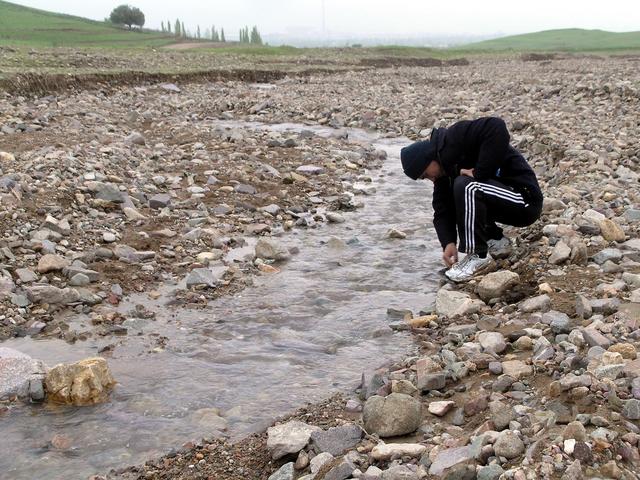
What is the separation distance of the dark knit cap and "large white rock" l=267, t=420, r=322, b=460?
324 centimetres

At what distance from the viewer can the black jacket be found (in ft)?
21.8

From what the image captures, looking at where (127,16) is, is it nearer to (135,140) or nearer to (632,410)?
(135,140)

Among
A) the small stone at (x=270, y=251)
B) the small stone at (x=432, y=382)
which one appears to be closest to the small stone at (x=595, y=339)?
the small stone at (x=432, y=382)

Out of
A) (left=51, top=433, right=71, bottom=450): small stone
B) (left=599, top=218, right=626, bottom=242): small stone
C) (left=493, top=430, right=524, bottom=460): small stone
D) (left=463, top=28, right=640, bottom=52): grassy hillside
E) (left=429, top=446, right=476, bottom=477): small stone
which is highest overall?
(left=463, top=28, right=640, bottom=52): grassy hillside

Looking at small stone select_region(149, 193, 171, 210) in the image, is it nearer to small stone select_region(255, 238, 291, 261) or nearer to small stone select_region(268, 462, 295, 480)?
small stone select_region(255, 238, 291, 261)

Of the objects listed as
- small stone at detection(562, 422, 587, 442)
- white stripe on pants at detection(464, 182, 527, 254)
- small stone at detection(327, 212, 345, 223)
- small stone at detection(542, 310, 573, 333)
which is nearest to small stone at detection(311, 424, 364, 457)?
small stone at detection(562, 422, 587, 442)

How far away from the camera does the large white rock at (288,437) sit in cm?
392

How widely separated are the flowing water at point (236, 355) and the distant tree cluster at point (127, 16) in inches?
3255

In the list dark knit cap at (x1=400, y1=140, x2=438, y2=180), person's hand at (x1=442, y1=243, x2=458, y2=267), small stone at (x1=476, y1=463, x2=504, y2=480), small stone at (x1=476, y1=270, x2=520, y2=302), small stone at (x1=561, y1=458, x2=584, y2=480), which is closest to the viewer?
small stone at (x1=561, y1=458, x2=584, y2=480)

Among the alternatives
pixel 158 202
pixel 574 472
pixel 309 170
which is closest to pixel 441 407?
pixel 574 472

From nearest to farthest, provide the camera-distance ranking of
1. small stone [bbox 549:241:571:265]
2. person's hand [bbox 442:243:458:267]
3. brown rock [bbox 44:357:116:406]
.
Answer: brown rock [bbox 44:357:116:406] → small stone [bbox 549:241:571:265] → person's hand [bbox 442:243:458:267]

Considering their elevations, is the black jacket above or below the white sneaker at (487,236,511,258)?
above

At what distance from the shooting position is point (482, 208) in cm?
684

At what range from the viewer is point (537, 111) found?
54.6 ft
